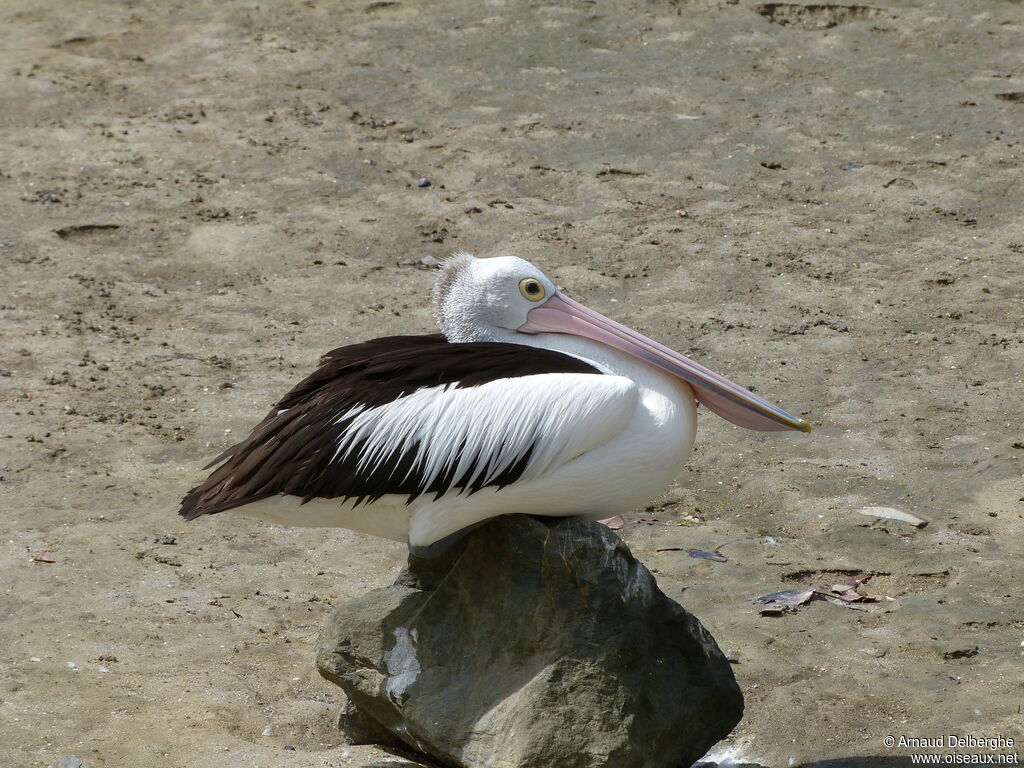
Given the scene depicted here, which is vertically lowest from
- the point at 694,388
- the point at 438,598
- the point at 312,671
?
the point at 312,671

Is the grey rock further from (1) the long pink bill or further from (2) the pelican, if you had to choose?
(1) the long pink bill

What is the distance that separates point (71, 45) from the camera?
10094 millimetres

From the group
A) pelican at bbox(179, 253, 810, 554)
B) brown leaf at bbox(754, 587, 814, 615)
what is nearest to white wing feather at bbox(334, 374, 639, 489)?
pelican at bbox(179, 253, 810, 554)

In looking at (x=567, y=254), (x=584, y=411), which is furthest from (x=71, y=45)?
(x=584, y=411)

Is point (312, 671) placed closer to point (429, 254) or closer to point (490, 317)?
point (490, 317)

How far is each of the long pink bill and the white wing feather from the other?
0.93 feet

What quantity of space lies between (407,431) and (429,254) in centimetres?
411

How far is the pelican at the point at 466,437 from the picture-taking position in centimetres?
351

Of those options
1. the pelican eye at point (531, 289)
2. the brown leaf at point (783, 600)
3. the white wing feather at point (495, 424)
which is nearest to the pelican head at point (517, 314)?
the pelican eye at point (531, 289)

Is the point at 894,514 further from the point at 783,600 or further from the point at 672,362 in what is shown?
the point at 672,362

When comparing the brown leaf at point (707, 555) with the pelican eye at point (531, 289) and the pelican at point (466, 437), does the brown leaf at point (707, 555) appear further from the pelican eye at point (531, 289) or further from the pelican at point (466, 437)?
the pelican eye at point (531, 289)

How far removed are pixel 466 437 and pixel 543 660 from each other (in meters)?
0.63

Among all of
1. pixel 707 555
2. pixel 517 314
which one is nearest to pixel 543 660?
pixel 517 314

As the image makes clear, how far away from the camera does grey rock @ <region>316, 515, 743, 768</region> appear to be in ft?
11.6
